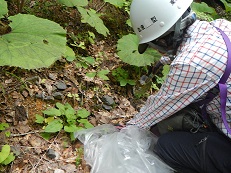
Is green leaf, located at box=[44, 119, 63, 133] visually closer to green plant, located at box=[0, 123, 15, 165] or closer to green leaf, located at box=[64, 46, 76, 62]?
green plant, located at box=[0, 123, 15, 165]

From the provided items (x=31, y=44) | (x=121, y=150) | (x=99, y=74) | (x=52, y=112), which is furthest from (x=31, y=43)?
(x=99, y=74)

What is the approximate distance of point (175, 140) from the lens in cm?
213

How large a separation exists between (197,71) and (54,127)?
121 centimetres

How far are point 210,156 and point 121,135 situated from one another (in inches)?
26.9

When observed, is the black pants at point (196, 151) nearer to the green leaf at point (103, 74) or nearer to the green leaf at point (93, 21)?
the green leaf at point (103, 74)

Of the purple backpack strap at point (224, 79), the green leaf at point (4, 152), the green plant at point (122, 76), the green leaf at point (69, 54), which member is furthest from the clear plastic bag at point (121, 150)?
the green leaf at point (69, 54)

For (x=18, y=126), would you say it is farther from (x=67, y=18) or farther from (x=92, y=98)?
(x=67, y=18)

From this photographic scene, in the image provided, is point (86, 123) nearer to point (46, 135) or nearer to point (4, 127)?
point (46, 135)

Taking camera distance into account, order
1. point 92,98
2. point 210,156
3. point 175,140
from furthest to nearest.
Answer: point 92,98 < point 175,140 < point 210,156

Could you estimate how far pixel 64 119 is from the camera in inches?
98.7

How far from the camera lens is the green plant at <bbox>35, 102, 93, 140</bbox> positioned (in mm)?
2385

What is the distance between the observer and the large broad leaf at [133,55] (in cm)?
316

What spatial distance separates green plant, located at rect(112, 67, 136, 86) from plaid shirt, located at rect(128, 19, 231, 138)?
110cm

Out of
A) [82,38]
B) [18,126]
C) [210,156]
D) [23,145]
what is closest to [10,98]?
[18,126]
